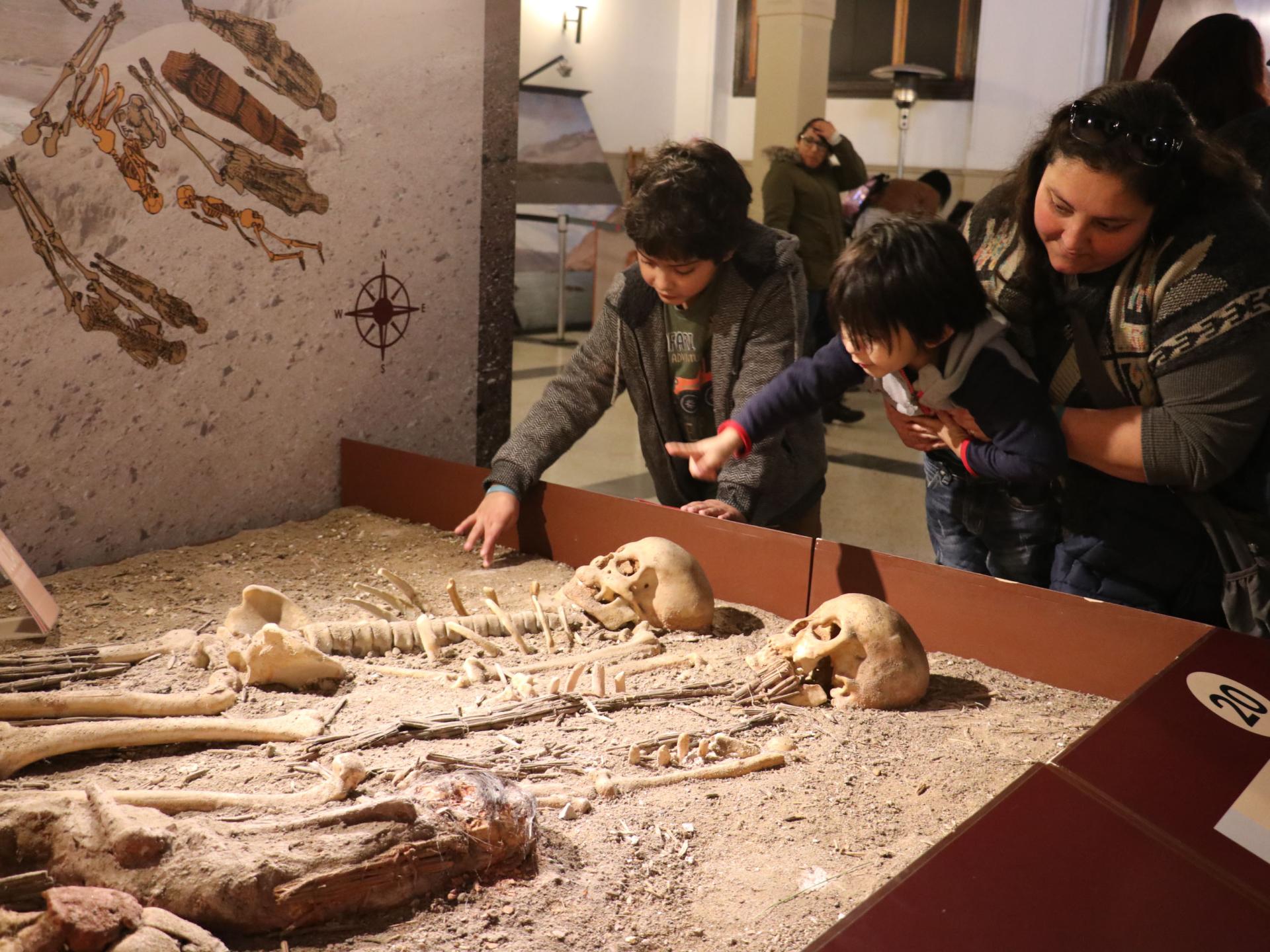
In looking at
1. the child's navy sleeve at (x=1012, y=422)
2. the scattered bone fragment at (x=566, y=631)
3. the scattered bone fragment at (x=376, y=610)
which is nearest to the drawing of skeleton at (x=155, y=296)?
the scattered bone fragment at (x=376, y=610)

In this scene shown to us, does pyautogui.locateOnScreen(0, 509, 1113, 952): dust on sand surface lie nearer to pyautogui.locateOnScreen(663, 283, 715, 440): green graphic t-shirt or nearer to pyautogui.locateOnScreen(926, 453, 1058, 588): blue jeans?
pyautogui.locateOnScreen(926, 453, 1058, 588): blue jeans

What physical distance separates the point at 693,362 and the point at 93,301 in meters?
1.66

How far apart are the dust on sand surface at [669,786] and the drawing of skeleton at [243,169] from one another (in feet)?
4.27

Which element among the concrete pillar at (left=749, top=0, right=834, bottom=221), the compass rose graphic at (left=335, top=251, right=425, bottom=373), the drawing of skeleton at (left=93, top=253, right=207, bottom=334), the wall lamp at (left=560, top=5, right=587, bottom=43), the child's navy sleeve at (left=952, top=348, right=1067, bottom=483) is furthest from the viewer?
the wall lamp at (left=560, top=5, right=587, bottom=43)

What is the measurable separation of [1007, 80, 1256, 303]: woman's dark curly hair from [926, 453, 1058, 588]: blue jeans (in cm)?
64

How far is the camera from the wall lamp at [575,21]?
1156cm

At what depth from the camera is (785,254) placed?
300 centimetres

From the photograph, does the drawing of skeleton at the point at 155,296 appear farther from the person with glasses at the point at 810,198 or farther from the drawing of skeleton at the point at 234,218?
the person with glasses at the point at 810,198

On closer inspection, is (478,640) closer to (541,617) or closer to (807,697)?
(541,617)

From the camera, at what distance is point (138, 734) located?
1949 millimetres

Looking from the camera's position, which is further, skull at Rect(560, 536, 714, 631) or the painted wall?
the painted wall

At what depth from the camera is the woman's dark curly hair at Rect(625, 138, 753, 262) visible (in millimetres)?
2727

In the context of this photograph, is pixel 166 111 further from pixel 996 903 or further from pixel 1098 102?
pixel 996 903

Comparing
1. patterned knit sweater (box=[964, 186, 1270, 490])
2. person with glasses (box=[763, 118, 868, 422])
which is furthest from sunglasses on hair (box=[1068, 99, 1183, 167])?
person with glasses (box=[763, 118, 868, 422])
